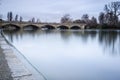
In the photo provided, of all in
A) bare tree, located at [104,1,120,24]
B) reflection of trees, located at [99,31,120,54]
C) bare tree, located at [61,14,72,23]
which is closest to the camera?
reflection of trees, located at [99,31,120,54]

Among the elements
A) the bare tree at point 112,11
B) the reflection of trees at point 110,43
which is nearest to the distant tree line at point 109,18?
the bare tree at point 112,11

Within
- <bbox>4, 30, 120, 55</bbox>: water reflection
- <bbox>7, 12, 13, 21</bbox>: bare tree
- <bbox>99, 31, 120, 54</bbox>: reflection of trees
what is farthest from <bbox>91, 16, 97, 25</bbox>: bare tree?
<bbox>99, 31, 120, 54</bbox>: reflection of trees

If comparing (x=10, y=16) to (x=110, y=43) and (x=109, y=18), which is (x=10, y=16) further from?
(x=110, y=43)

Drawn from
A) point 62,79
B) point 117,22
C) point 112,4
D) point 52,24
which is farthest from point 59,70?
point 52,24

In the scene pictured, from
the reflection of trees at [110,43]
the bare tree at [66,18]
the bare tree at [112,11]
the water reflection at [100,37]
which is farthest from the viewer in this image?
the bare tree at [66,18]

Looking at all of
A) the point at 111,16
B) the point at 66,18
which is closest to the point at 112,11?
the point at 111,16

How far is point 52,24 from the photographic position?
10094 centimetres

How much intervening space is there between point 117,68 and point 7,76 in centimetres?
567

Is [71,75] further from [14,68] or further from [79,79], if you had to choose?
[14,68]

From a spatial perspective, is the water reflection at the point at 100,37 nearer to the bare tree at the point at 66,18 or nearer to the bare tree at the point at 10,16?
the bare tree at the point at 10,16

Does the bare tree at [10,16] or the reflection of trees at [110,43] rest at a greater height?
the bare tree at [10,16]


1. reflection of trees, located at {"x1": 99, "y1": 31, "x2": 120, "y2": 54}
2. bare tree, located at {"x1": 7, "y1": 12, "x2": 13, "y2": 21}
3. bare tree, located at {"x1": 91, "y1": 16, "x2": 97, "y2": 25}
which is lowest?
reflection of trees, located at {"x1": 99, "y1": 31, "x2": 120, "y2": 54}

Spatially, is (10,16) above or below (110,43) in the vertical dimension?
above

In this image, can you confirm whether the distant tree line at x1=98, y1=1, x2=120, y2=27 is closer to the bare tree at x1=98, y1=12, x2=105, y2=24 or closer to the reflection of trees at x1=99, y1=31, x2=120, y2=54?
the bare tree at x1=98, y1=12, x2=105, y2=24
